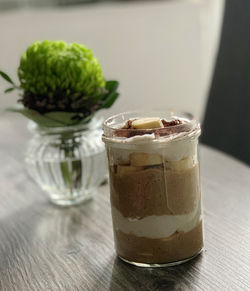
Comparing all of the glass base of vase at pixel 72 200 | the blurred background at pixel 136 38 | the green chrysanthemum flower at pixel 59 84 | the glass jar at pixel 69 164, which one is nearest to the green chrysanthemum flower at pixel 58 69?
the green chrysanthemum flower at pixel 59 84

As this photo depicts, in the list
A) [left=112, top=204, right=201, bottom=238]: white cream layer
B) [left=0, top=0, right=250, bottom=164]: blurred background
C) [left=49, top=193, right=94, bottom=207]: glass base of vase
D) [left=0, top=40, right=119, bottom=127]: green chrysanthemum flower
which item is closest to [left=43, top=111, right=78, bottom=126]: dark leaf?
[left=0, top=40, right=119, bottom=127]: green chrysanthemum flower

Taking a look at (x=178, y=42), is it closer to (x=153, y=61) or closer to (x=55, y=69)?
(x=153, y=61)

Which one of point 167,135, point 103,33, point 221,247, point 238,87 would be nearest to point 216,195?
→ point 221,247

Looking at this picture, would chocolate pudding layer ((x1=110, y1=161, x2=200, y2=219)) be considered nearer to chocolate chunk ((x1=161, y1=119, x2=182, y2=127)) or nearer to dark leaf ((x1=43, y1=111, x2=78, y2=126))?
chocolate chunk ((x1=161, y1=119, x2=182, y2=127))

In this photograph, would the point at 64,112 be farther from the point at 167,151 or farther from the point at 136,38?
the point at 136,38

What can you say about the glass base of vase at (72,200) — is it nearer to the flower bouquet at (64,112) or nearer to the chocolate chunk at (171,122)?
the flower bouquet at (64,112)
